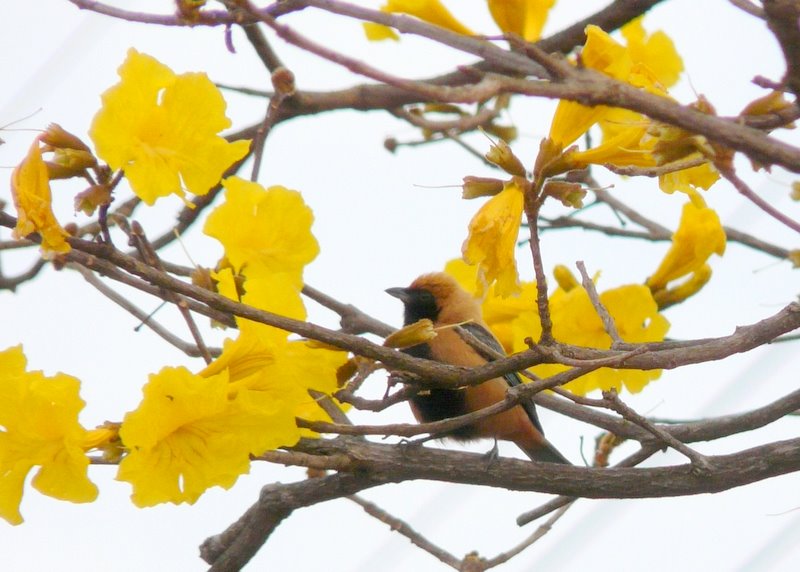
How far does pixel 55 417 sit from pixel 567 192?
936mm

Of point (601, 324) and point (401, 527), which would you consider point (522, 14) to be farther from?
point (401, 527)

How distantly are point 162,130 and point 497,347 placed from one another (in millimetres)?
2087

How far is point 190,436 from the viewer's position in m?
1.84

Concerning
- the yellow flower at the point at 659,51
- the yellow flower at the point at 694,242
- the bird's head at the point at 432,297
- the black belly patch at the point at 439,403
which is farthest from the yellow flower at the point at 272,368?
the bird's head at the point at 432,297

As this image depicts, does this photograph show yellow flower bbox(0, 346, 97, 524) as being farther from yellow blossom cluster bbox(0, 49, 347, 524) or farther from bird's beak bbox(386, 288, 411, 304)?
bird's beak bbox(386, 288, 411, 304)

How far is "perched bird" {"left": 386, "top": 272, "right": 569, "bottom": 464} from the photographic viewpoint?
13.6ft

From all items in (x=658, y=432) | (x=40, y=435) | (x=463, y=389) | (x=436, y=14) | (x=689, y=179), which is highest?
(x=436, y=14)

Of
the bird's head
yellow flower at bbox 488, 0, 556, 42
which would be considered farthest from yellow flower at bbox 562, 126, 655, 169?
the bird's head

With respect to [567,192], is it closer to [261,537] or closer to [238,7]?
[238,7]

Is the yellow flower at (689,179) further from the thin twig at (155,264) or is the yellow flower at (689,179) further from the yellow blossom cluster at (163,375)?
the thin twig at (155,264)

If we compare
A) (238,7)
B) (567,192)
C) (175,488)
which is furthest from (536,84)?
(175,488)

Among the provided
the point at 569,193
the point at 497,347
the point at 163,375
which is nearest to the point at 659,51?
the point at 497,347

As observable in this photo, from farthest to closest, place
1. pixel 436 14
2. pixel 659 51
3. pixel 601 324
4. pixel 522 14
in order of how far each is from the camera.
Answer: pixel 659 51, pixel 601 324, pixel 436 14, pixel 522 14

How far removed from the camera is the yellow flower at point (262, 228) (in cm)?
205
